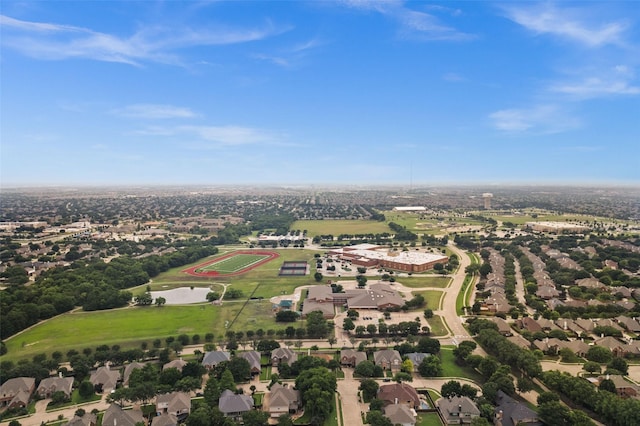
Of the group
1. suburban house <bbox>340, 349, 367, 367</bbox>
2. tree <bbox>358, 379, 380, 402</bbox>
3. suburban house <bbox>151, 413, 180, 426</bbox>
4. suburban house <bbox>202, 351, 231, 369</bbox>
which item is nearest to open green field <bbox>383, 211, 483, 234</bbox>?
suburban house <bbox>340, 349, 367, 367</bbox>

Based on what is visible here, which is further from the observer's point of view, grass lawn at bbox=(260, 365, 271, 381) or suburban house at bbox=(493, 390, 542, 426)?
grass lawn at bbox=(260, 365, 271, 381)

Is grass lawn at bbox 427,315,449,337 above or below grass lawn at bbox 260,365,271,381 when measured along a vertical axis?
above

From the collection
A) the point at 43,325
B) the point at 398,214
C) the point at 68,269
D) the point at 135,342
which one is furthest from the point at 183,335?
the point at 398,214

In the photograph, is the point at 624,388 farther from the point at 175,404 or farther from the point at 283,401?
the point at 175,404

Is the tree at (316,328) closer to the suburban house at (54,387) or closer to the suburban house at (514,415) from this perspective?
the suburban house at (514,415)

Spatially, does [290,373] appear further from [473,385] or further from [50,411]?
[50,411]

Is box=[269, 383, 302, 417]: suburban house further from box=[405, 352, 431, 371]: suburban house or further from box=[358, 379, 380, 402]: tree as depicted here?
box=[405, 352, 431, 371]: suburban house

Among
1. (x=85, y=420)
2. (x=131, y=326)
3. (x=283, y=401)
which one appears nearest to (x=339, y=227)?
(x=131, y=326)
